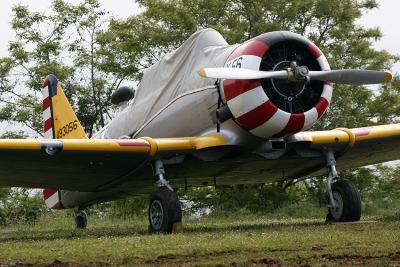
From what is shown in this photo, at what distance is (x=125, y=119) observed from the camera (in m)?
12.9

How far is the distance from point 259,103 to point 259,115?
0.16 meters

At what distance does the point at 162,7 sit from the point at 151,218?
20.8 metres

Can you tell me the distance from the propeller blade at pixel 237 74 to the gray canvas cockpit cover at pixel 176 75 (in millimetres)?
806

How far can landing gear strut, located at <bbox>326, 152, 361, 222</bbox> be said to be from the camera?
35.2ft

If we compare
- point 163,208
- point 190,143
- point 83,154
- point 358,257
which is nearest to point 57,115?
point 83,154

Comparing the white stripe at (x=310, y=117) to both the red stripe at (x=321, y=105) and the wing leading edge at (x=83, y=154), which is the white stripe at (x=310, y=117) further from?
the wing leading edge at (x=83, y=154)

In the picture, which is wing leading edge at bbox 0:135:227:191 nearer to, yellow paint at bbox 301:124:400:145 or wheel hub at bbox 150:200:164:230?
wheel hub at bbox 150:200:164:230

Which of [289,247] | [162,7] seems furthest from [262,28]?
[289,247]

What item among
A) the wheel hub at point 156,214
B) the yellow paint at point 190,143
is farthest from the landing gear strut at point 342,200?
the wheel hub at point 156,214

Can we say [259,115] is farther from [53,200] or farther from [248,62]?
[53,200]

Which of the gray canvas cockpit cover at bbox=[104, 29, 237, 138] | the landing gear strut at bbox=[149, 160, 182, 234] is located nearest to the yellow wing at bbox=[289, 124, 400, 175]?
the gray canvas cockpit cover at bbox=[104, 29, 237, 138]

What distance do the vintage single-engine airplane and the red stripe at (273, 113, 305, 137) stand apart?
15 millimetres

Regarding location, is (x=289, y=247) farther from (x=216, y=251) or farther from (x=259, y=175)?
(x=259, y=175)

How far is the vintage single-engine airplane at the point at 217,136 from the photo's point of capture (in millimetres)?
9977
